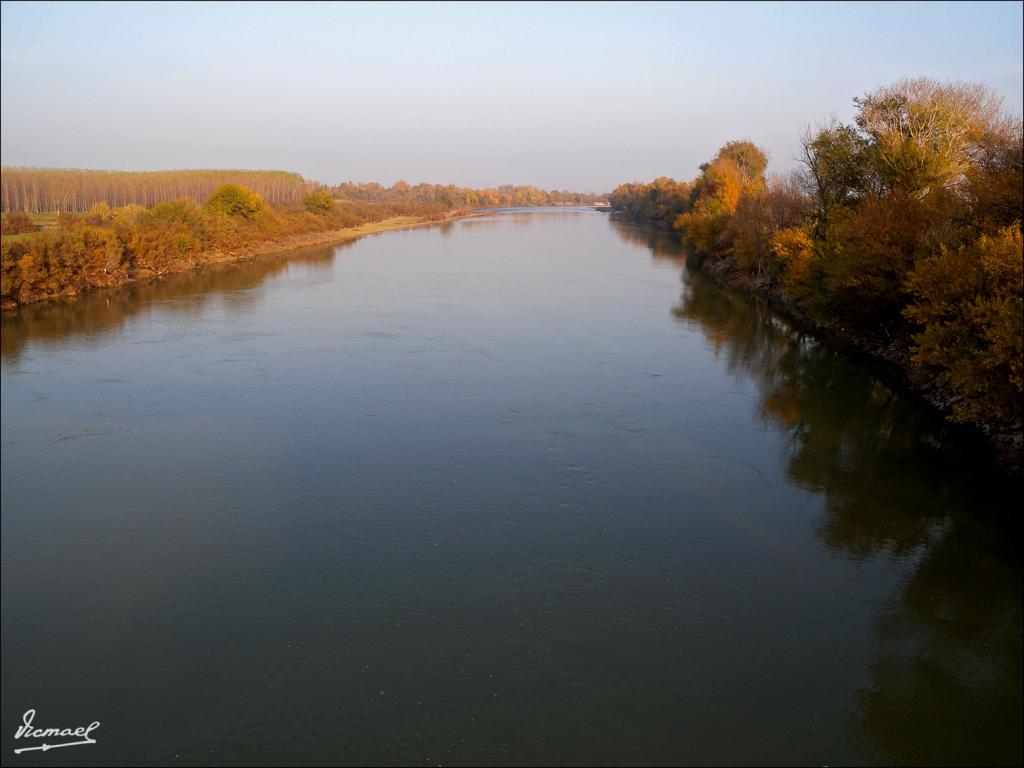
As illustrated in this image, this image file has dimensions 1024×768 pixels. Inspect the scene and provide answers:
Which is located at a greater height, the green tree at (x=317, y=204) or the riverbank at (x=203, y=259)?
the green tree at (x=317, y=204)

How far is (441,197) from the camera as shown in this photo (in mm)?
122438

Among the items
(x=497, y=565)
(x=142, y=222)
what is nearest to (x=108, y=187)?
(x=142, y=222)

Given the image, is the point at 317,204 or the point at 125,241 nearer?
the point at 125,241

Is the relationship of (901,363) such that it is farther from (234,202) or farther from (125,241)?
(234,202)

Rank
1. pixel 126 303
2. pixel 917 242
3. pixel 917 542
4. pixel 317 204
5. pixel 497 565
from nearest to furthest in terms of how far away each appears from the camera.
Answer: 1. pixel 497 565
2. pixel 917 542
3. pixel 917 242
4. pixel 126 303
5. pixel 317 204

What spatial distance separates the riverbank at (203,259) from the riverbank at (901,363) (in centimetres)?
3067

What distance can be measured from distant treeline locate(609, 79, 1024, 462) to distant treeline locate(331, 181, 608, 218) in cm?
7505

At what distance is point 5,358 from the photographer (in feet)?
67.2

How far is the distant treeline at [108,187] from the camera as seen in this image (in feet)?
202

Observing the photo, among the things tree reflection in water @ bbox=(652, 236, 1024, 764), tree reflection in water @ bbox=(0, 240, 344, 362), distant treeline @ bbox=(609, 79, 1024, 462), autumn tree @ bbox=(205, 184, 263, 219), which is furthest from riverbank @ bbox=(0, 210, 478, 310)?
distant treeline @ bbox=(609, 79, 1024, 462)

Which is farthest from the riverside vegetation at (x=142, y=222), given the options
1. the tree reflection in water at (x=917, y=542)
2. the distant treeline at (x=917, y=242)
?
the distant treeline at (x=917, y=242)

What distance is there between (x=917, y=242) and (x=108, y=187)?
75106mm

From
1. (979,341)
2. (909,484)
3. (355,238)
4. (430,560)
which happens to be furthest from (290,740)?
(355,238)

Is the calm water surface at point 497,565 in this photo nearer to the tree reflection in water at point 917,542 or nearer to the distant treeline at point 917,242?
the tree reflection in water at point 917,542
